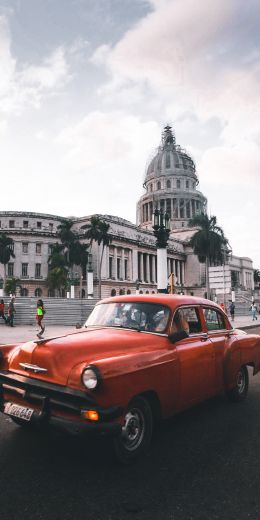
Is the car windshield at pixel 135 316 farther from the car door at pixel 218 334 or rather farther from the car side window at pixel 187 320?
the car door at pixel 218 334

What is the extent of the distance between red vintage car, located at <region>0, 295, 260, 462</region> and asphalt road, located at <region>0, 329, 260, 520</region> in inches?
11.5

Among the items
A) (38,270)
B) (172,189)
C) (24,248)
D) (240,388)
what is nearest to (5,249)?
(24,248)

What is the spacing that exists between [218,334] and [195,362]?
3.28 feet

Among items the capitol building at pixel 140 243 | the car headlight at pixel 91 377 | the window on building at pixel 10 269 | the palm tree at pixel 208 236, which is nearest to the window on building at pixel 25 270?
the capitol building at pixel 140 243

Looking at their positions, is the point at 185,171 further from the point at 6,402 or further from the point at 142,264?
the point at 6,402

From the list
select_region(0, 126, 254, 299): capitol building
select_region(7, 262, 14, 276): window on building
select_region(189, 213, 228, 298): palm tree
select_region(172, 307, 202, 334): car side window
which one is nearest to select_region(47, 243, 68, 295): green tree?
select_region(0, 126, 254, 299): capitol building

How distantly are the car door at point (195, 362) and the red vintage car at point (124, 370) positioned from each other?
1 centimetres

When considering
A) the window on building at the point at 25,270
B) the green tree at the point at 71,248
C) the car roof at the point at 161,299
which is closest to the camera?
the car roof at the point at 161,299

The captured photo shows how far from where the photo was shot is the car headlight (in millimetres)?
3619

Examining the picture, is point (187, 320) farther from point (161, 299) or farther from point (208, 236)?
point (208, 236)

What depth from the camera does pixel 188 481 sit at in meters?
3.47

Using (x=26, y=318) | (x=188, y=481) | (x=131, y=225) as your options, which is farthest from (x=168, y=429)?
(x=131, y=225)

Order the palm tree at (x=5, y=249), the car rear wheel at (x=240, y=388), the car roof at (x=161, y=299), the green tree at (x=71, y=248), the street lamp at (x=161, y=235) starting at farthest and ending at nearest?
the green tree at (x=71, y=248), the palm tree at (x=5, y=249), the street lamp at (x=161, y=235), the car rear wheel at (x=240, y=388), the car roof at (x=161, y=299)

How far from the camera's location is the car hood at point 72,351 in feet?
13.1
